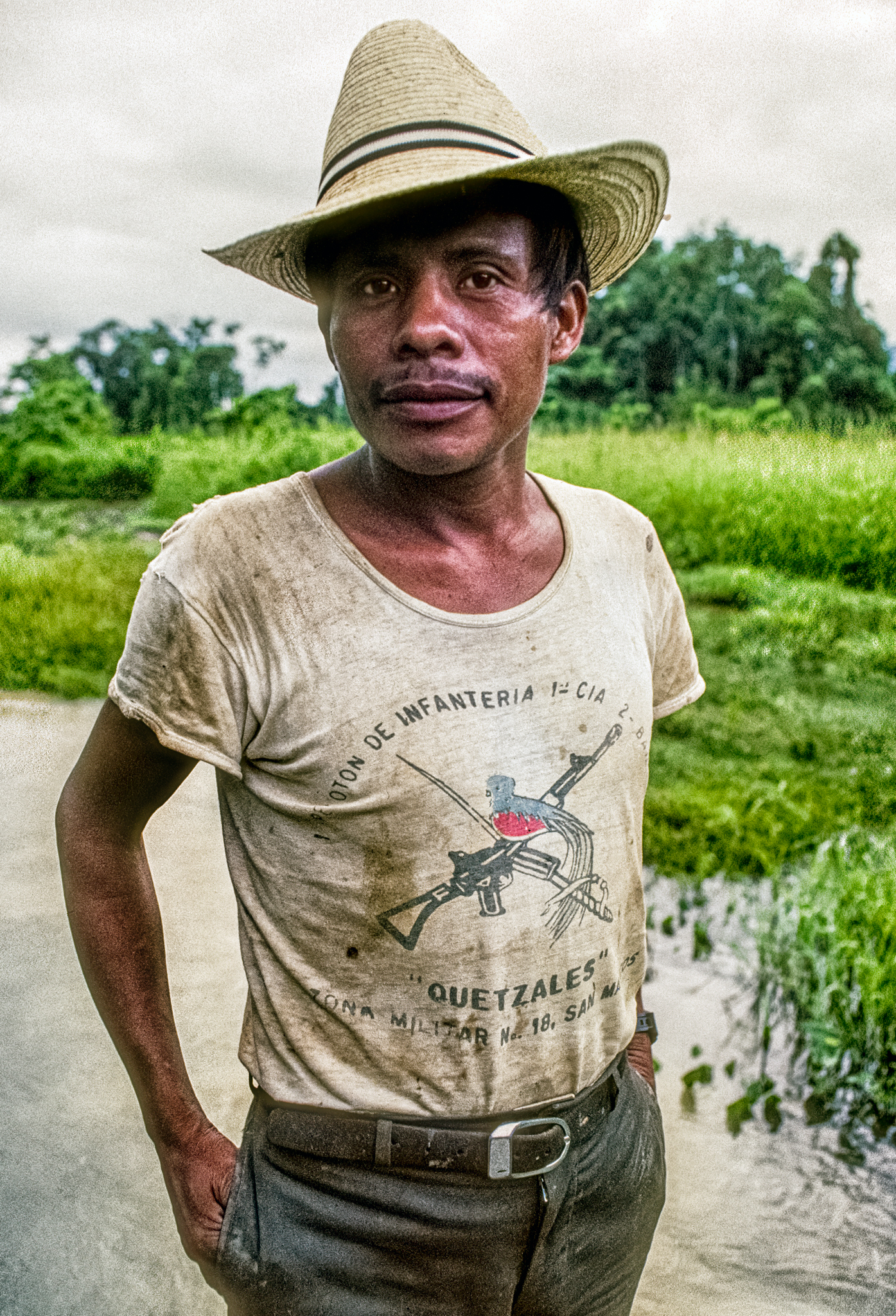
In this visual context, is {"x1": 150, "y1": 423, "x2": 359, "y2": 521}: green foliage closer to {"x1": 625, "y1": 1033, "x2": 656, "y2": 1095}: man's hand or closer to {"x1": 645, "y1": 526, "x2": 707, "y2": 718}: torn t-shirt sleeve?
{"x1": 645, "y1": 526, "x2": 707, "y2": 718}: torn t-shirt sleeve

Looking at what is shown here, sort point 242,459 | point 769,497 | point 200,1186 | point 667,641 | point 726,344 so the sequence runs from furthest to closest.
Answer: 1. point 726,344
2. point 242,459
3. point 769,497
4. point 667,641
5. point 200,1186

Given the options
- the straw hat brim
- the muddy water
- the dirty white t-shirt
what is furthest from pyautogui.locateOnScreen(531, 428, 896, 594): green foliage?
the dirty white t-shirt

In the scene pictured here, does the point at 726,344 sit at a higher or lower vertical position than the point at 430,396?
higher

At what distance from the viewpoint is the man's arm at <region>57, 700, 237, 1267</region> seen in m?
1.33

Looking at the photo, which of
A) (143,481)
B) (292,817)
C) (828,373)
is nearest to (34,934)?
(292,817)

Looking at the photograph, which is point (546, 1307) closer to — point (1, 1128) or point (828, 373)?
point (1, 1128)

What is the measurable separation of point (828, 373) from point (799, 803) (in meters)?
6.98

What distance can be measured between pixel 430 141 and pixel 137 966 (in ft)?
3.39

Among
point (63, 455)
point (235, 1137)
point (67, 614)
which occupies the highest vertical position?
point (63, 455)

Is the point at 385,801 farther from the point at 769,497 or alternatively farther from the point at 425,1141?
the point at 769,497

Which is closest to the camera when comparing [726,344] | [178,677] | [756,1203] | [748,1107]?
[178,677]

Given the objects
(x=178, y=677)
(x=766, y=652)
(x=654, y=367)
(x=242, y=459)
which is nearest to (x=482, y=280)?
(x=178, y=677)

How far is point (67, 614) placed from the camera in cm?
713

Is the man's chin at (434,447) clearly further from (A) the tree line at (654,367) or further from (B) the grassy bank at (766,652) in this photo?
(A) the tree line at (654,367)
